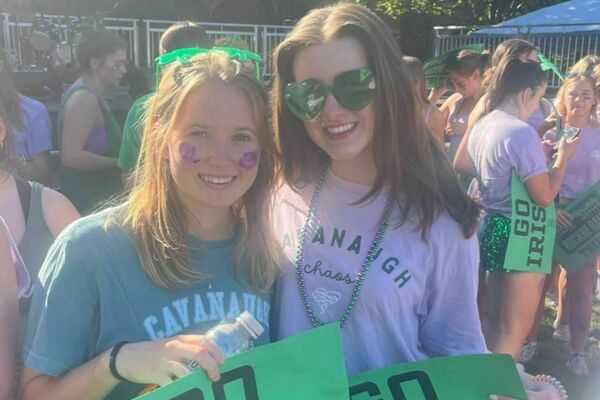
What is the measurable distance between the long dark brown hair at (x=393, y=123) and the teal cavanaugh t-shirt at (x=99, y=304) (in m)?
0.56

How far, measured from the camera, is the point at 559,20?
46.7 ft

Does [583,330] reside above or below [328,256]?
below

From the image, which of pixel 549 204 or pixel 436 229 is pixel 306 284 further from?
pixel 549 204

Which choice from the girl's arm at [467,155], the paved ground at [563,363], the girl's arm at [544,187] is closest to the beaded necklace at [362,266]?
the girl's arm at [544,187]

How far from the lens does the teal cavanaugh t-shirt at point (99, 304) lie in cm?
140

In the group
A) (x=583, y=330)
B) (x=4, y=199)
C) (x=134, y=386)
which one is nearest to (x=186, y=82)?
(x=134, y=386)

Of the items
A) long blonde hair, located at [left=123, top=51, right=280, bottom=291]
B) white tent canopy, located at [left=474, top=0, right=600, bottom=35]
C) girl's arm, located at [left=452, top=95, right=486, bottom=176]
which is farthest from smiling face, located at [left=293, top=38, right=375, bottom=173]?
white tent canopy, located at [left=474, top=0, right=600, bottom=35]

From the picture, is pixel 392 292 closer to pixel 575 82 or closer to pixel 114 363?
pixel 114 363

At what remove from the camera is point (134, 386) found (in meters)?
1.48

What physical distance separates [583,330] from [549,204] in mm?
1352

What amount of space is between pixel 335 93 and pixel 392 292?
1.72 feet

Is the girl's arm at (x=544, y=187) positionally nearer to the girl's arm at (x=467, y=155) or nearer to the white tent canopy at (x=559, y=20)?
the girl's arm at (x=467, y=155)

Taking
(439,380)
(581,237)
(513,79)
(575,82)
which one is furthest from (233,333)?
(575,82)

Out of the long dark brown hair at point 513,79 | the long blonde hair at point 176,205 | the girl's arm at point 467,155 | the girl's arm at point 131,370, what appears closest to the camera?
the girl's arm at point 131,370
